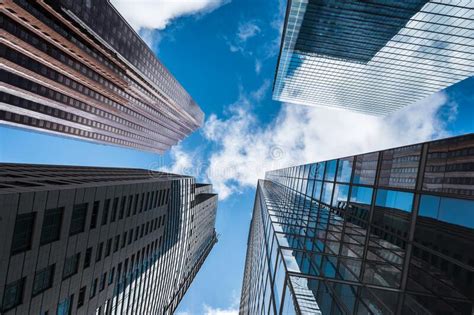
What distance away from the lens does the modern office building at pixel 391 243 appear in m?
9.01

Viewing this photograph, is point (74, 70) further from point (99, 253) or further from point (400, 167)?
point (400, 167)

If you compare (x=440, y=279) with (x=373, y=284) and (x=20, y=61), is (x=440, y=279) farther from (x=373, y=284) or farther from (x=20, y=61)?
(x=20, y=61)

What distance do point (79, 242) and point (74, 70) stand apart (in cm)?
9855

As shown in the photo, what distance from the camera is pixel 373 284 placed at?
13.2m

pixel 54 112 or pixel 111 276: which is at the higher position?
pixel 54 112

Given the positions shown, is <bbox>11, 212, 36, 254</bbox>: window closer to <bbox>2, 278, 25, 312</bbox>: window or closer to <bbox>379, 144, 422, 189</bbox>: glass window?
<bbox>2, 278, 25, 312</bbox>: window

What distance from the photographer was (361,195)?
16.5 meters

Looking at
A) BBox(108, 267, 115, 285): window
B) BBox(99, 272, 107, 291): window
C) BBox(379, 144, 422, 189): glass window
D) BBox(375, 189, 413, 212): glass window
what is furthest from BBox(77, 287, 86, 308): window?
BBox(379, 144, 422, 189): glass window

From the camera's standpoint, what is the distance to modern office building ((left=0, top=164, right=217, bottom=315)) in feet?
68.6

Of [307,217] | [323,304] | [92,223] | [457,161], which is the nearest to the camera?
[457,161]

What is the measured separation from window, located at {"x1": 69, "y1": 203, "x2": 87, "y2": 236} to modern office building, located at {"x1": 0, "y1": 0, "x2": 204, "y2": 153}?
69.6m

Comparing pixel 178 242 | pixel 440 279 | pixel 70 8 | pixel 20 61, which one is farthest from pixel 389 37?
pixel 20 61

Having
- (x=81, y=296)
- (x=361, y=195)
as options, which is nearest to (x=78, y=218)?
(x=81, y=296)

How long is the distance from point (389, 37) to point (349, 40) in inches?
460
